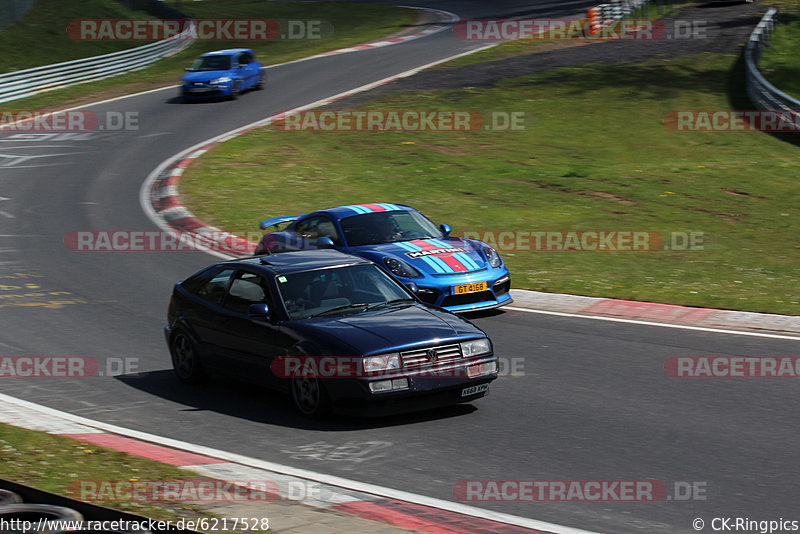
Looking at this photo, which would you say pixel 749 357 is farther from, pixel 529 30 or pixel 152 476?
pixel 529 30

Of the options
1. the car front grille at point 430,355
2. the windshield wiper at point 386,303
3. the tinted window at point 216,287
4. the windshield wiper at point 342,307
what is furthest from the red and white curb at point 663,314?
the tinted window at point 216,287

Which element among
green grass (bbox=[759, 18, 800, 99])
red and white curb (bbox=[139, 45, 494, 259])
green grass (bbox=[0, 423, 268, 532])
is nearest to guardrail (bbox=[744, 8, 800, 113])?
green grass (bbox=[759, 18, 800, 99])

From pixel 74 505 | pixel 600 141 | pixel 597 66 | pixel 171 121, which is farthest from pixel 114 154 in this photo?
pixel 74 505

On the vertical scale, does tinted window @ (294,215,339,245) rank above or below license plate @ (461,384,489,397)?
above

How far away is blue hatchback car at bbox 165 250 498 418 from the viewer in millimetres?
8461

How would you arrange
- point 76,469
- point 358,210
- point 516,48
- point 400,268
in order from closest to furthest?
1. point 76,469
2. point 400,268
3. point 358,210
4. point 516,48

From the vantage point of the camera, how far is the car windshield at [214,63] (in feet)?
114

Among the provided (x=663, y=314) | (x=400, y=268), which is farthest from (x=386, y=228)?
(x=663, y=314)

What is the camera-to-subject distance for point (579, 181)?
77.0 ft

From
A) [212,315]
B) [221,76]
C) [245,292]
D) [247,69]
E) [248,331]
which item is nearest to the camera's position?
[248,331]

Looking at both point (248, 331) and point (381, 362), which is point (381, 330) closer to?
point (381, 362)

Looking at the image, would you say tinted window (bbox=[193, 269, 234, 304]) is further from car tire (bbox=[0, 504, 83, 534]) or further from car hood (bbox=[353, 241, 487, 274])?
car tire (bbox=[0, 504, 83, 534])

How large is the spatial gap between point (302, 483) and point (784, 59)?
34.2m

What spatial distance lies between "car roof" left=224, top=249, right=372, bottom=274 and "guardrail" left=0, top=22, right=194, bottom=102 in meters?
29.3
